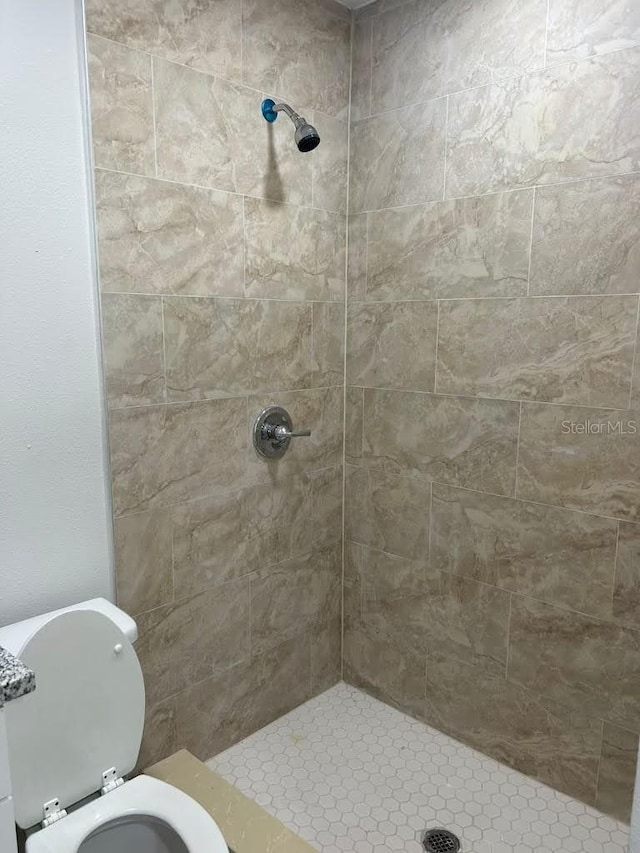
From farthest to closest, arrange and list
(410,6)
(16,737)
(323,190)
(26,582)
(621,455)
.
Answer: (323,190)
(410,6)
(621,455)
(26,582)
(16,737)

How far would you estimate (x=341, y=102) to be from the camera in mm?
2123

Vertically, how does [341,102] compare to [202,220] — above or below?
above

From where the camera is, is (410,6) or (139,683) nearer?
(139,683)

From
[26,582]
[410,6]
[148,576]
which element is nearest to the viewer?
[26,582]

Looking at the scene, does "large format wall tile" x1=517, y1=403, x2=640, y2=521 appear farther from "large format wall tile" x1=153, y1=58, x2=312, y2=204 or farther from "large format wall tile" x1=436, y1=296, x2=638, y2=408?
"large format wall tile" x1=153, y1=58, x2=312, y2=204

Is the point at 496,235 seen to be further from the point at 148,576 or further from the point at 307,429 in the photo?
the point at 148,576

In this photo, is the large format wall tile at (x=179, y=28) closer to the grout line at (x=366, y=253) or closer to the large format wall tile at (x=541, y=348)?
the grout line at (x=366, y=253)

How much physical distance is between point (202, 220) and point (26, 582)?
1091mm

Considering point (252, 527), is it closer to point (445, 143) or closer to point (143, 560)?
point (143, 560)

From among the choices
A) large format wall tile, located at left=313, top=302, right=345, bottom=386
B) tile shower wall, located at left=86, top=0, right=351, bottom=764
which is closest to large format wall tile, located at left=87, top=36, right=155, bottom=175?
tile shower wall, located at left=86, top=0, right=351, bottom=764

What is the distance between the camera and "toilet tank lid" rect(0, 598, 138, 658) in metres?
1.35

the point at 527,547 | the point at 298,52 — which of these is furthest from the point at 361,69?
the point at 527,547

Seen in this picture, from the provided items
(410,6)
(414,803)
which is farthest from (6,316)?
(414,803)

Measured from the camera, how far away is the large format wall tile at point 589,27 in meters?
1.53
